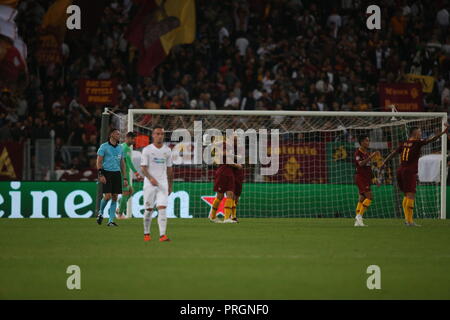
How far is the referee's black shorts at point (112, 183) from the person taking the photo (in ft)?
63.2

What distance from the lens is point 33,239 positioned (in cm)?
1516

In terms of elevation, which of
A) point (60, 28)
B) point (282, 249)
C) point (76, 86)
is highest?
point (60, 28)

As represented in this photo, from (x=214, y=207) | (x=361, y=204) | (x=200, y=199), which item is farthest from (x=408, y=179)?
(x=200, y=199)

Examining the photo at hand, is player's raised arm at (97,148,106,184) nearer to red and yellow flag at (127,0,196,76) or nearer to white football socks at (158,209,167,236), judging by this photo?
white football socks at (158,209,167,236)

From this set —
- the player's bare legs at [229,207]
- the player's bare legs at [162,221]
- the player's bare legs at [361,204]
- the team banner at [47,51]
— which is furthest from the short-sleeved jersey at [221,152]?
the team banner at [47,51]

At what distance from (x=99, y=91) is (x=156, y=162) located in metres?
11.2

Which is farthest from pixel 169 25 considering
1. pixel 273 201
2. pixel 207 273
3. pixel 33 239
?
pixel 207 273

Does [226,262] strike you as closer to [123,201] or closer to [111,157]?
[111,157]

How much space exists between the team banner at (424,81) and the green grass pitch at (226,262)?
33.0ft

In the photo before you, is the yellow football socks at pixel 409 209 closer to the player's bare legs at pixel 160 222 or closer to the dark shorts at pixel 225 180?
the dark shorts at pixel 225 180

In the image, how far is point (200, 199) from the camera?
23656 millimetres

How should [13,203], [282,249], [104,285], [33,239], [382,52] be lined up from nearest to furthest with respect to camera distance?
[104,285], [282,249], [33,239], [13,203], [382,52]

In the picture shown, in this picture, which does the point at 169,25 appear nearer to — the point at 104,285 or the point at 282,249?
the point at 282,249

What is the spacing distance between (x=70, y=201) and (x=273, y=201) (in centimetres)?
572
